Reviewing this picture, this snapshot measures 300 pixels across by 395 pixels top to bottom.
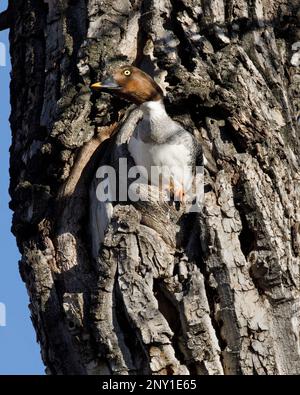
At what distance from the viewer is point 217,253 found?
18.9ft

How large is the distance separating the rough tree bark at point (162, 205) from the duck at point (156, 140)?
71mm

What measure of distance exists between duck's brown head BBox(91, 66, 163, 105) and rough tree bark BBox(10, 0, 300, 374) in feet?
0.26

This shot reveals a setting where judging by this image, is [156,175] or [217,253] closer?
[217,253]

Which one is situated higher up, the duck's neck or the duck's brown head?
the duck's brown head

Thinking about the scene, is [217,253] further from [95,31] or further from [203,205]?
[95,31]

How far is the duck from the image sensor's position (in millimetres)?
6148

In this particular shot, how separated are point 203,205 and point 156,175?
508 millimetres

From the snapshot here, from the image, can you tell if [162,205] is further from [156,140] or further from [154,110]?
[154,110]

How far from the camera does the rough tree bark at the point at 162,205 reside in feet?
18.6

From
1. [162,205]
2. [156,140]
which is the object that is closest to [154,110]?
[156,140]

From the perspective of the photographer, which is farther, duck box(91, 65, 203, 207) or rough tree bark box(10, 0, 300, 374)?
duck box(91, 65, 203, 207)

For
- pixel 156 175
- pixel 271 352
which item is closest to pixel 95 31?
pixel 156 175

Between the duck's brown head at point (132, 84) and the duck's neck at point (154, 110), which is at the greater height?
the duck's brown head at point (132, 84)

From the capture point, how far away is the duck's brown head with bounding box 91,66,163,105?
619 cm
